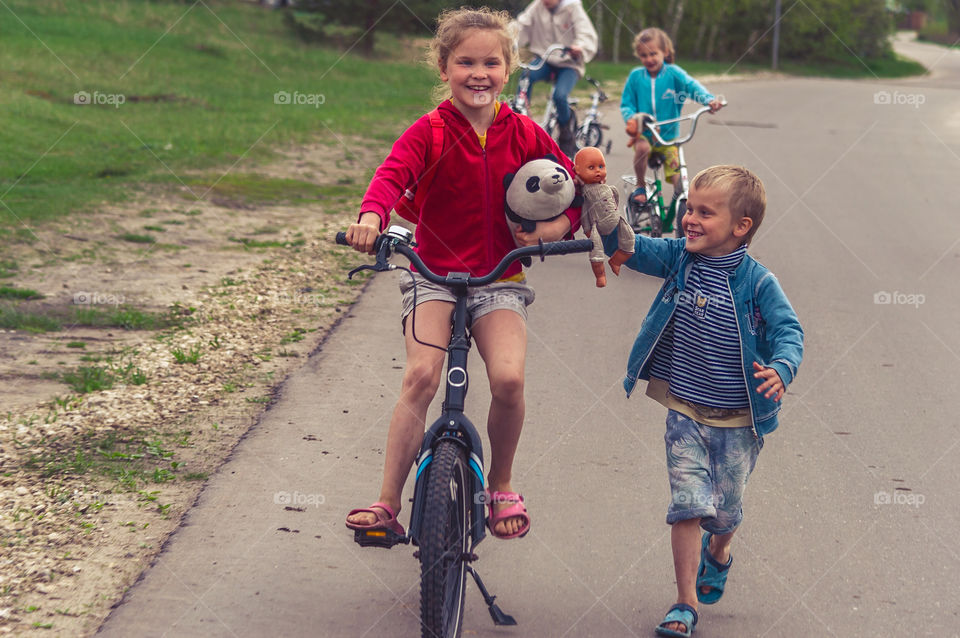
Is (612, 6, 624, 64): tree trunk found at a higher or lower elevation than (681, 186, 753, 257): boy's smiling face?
lower

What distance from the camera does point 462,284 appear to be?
11.8 ft

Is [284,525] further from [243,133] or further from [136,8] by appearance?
[136,8]

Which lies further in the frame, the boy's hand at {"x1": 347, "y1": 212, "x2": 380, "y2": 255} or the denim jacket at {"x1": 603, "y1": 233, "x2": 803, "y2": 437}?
the denim jacket at {"x1": 603, "y1": 233, "x2": 803, "y2": 437}

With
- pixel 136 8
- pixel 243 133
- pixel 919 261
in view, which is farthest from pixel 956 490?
pixel 136 8

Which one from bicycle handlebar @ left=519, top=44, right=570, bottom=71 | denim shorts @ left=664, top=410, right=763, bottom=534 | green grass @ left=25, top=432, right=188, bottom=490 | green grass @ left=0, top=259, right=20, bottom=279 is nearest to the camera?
denim shorts @ left=664, top=410, right=763, bottom=534

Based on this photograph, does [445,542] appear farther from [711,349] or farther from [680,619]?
[711,349]

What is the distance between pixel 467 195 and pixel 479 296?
1.22 ft

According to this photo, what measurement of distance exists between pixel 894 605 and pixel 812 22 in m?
49.1

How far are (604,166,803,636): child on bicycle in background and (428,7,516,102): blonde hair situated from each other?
780mm

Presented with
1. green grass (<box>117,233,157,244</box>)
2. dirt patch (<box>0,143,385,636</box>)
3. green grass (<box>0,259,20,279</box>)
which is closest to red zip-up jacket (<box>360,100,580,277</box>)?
dirt patch (<box>0,143,385,636</box>)

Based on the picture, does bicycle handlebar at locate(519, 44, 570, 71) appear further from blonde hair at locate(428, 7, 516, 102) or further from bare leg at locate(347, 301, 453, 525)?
bare leg at locate(347, 301, 453, 525)

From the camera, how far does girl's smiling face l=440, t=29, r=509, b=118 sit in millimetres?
3834

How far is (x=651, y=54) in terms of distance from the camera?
8.91m

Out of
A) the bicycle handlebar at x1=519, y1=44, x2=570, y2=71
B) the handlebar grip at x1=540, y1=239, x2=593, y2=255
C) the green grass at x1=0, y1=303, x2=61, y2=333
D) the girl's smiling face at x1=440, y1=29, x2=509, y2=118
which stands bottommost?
the green grass at x1=0, y1=303, x2=61, y2=333
